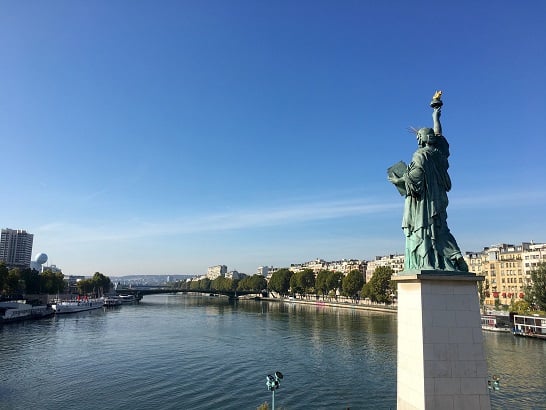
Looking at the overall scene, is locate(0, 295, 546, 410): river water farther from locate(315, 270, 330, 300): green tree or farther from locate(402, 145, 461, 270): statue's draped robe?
locate(315, 270, 330, 300): green tree

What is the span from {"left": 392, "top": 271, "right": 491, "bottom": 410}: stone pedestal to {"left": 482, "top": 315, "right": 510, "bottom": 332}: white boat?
61.1 m

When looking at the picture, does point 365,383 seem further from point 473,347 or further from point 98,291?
point 98,291

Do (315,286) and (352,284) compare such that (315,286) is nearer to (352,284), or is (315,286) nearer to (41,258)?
(352,284)

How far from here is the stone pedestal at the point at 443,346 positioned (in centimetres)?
1316

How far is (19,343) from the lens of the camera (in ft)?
161

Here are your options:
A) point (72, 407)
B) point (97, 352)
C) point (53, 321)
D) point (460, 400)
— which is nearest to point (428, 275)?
point (460, 400)

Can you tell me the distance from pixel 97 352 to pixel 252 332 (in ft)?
77.0

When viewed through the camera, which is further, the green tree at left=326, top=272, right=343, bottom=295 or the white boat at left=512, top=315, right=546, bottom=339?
the green tree at left=326, top=272, right=343, bottom=295

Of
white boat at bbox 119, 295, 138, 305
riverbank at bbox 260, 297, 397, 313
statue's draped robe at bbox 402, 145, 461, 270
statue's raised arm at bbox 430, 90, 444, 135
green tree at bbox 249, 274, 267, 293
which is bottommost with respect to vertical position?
white boat at bbox 119, 295, 138, 305

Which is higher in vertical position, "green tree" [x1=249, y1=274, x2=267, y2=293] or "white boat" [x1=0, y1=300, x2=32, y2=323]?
"green tree" [x1=249, y1=274, x2=267, y2=293]

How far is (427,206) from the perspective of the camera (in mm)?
15219

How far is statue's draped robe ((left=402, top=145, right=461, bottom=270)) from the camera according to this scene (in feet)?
48.2

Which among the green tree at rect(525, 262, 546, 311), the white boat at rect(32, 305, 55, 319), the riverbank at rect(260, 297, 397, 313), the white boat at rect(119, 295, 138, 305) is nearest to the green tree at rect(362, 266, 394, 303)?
the riverbank at rect(260, 297, 397, 313)

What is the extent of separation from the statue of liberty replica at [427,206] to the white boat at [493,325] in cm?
6102
